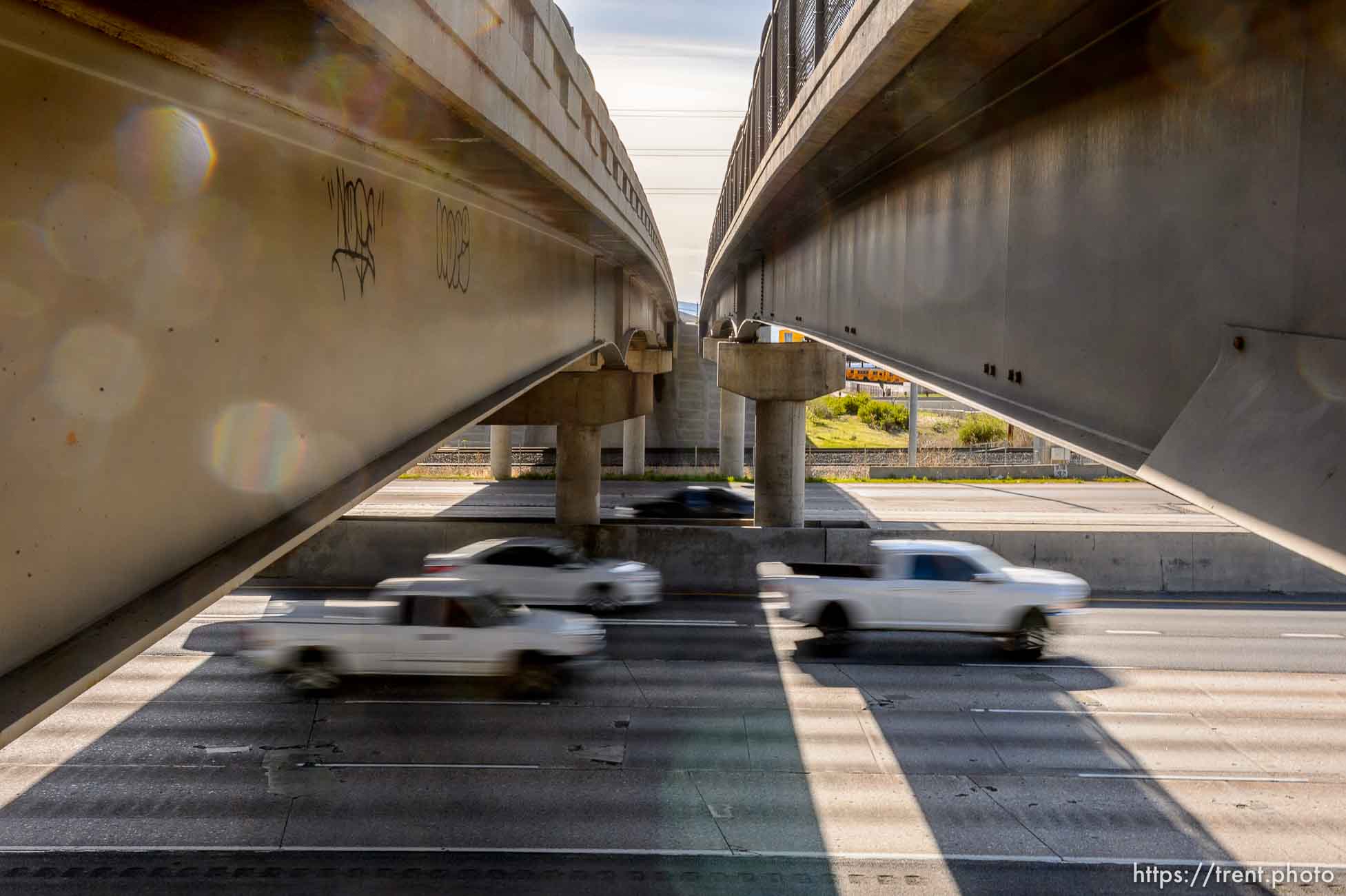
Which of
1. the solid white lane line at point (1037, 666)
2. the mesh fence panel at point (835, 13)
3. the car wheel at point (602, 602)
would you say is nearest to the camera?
the mesh fence panel at point (835, 13)

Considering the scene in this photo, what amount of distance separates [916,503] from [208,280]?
32.8 metres

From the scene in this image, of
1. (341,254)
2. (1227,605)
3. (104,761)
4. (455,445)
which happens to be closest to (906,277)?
(341,254)

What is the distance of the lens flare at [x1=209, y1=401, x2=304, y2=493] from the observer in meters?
4.22

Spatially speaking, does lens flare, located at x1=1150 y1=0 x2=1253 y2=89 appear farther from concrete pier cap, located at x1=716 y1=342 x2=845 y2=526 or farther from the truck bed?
concrete pier cap, located at x1=716 y1=342 x2=845 y2=526

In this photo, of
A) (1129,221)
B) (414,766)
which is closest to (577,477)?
(414,766)

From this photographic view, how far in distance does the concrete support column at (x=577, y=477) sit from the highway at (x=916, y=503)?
4.10 meters

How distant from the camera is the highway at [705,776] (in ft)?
28.8

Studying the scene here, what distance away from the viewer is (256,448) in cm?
452

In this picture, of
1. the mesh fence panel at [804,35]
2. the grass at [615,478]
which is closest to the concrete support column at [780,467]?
the mesh fence panel at [804,35]

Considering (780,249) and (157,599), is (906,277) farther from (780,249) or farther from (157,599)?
(780,249)

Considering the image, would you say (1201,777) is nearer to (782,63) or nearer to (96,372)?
(782,63)

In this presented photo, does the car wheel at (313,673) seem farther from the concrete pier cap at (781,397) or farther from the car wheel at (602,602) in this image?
the concrete pier cap at (781,397)

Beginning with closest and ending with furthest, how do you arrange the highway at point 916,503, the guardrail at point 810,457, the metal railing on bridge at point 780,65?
1. the metal railing on bridge at point 780,65
2. the highway at point 916,503
3. the guardrail at point 810,457

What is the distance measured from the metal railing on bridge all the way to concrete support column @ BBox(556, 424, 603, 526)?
23.6 ft
